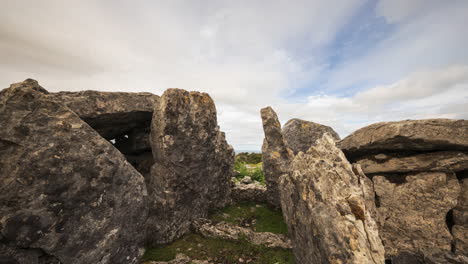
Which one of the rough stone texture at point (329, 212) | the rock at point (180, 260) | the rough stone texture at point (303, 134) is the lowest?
the rock at point (180, 260)

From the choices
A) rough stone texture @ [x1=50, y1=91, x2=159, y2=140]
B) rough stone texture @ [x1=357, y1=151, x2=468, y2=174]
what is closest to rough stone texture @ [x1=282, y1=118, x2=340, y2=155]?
rough stone texture @ [x1=357, y1=151, x2=468, y2=174]

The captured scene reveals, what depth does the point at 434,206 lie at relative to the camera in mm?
7863

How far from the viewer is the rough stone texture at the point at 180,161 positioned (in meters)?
9.53

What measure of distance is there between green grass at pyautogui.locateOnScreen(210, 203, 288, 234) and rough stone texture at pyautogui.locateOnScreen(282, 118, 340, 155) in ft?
18.2

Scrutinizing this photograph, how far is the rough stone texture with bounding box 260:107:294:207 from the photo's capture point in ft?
40.4

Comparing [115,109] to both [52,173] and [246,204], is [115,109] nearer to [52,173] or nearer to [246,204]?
[52,173]

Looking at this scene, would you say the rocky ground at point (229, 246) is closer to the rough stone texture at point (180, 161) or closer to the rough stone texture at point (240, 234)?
the rough stone texture at point (240, 234)

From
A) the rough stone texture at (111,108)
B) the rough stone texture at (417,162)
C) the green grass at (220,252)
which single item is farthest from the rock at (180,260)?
the rough stone texture at (417,162)

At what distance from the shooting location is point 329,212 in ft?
15.6

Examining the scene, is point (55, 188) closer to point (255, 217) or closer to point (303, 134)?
point (255, 217)

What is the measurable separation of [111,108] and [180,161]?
12.4ft

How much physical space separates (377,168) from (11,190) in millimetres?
12100

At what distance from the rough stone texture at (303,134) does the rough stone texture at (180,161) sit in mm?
7537

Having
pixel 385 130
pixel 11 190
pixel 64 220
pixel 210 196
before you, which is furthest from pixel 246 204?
pixel 11 190
